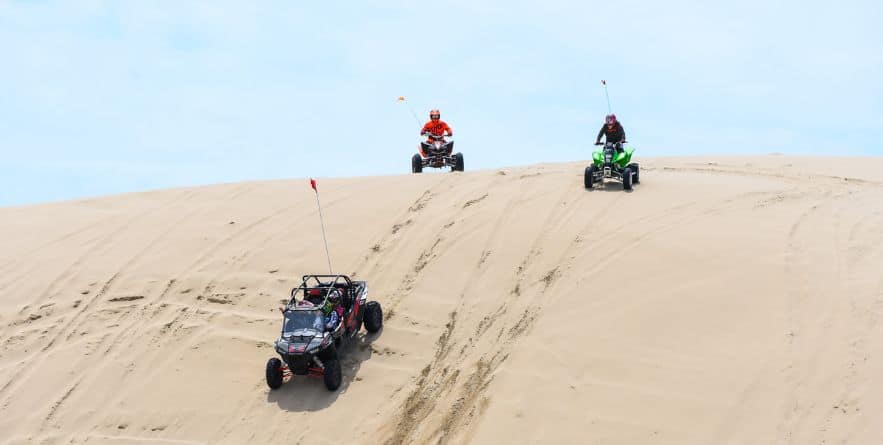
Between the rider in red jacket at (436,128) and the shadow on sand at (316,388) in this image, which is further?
the rider in red jacket at (436,128)

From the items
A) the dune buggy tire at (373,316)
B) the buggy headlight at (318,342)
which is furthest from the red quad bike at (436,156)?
the buggy headlight at (318,342)

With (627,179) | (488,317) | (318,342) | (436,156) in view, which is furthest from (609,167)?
(318,342)

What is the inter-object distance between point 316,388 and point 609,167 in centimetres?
780

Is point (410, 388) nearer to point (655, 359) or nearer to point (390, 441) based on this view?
point (390, 441)

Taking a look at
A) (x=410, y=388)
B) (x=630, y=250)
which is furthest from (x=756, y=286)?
(x=410, y=388)

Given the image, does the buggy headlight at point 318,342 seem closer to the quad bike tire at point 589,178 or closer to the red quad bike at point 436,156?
the quad bike tire at point 589,178

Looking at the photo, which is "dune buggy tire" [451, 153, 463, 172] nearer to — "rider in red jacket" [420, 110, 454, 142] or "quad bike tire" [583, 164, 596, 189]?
"rider in red jacket" [420, 110, 454, 142]

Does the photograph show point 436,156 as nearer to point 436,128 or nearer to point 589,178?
point 436,128

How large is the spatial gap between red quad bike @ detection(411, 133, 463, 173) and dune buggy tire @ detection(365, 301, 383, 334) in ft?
30.4

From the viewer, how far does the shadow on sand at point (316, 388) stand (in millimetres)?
10000

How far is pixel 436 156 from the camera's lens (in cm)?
2022

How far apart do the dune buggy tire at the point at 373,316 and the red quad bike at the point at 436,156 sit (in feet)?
30.4

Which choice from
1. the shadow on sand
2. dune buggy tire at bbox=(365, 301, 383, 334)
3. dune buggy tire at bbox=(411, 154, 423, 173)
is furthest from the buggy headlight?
dune buggy tire at bbox=(411, 154, 423, 173)

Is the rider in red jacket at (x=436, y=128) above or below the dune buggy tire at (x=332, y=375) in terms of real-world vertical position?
above
